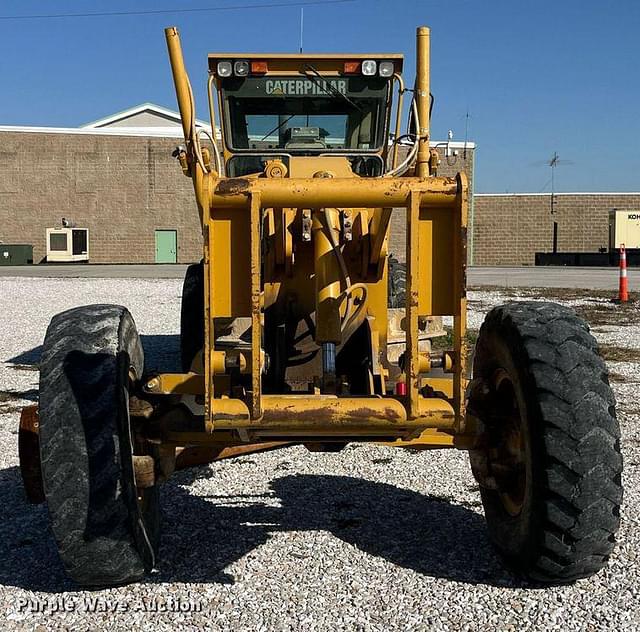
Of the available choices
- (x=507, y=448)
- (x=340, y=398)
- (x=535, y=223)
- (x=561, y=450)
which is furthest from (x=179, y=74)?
(x=535, y=223)

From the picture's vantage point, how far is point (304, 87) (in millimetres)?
6117

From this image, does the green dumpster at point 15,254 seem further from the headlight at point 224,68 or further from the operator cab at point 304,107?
the headlight at point 224,68

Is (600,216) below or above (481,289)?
above

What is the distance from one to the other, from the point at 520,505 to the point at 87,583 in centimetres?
198

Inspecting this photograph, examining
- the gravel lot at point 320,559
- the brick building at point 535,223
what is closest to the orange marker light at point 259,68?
the gravel lot at point 320,559

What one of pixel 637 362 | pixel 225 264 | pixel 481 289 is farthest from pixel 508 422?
pixel 481 289

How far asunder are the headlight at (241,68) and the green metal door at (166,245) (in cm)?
3536

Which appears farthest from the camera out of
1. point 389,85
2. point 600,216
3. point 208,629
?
point 600,216

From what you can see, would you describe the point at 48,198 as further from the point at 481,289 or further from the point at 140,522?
the point at 140,522

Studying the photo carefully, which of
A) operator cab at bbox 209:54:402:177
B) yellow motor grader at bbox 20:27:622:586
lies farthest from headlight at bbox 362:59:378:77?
yellow motor grader at bbox 20:27:622:586

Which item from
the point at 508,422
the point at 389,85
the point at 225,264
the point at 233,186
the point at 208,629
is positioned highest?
the point at 389,85

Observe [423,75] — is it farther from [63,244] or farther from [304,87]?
[63,244]

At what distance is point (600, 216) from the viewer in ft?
136

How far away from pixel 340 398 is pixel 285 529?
1.31 meters
